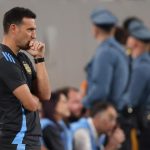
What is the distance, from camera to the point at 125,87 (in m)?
7.56

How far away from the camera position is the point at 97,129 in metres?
7.25

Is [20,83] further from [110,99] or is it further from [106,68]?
[110,99]

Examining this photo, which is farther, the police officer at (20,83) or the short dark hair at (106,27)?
the short dark hair at (106,27)

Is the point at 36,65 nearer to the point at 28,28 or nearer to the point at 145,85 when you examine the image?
the point at 28,28

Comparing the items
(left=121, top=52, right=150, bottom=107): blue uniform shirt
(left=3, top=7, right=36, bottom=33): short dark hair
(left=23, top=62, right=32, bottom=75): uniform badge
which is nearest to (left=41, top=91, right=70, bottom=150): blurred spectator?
(left=121, top=52, right=150, bottom=107): blue uniform shirt

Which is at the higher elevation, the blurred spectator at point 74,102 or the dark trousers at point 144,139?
the blurred spectator at point 74,102

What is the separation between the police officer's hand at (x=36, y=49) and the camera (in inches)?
182

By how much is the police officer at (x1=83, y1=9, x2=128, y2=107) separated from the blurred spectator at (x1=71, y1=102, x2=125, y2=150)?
134mm

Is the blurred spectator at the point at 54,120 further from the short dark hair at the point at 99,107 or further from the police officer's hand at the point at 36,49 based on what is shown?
the police officer's hand at the point at 36,49

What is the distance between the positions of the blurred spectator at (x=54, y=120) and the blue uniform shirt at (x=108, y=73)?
12.5 inches

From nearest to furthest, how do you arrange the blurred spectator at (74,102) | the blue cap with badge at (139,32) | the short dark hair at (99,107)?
the short dark hair at (99,107)
the blurred spectator at (74,102)
the blue cap with badge at (139,32)

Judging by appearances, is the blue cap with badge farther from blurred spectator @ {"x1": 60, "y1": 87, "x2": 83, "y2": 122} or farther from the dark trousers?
→ the dark trousers

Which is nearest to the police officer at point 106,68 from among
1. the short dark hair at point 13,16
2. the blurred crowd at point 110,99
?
the blurred crowd at point 110,99

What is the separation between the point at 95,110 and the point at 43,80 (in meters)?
2.72
